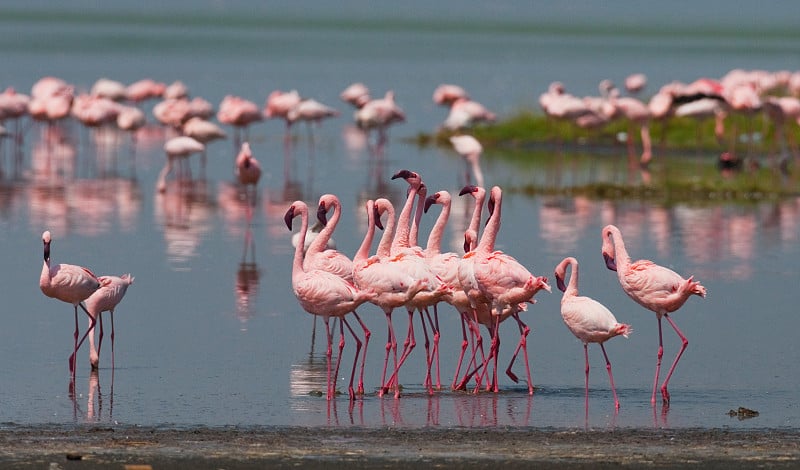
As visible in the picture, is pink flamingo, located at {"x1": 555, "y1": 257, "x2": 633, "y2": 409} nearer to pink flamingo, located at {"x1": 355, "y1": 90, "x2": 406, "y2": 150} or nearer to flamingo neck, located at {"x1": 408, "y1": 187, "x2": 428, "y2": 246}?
flamingo neck, located at {"x1": 408, "y1": 187, "x2": 428, "y2": 246}

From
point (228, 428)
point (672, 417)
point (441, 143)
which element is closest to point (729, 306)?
point (672, 417)

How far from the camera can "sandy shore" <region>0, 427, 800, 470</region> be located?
24.6 ft

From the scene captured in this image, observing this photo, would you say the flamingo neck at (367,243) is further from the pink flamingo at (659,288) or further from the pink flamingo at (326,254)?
the pink flamingo at (659,288)

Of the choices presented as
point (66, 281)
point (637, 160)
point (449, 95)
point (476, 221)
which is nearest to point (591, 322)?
point (476, 221)

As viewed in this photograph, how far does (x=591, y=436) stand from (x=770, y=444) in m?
0.90

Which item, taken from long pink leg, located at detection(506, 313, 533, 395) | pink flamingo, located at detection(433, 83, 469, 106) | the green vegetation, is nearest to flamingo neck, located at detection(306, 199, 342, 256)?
long pink leg, located at detection(506, 313, 533, 395)

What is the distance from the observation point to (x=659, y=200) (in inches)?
768

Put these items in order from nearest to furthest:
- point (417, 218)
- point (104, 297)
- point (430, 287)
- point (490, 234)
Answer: point (430, 287), point (104, 297), point (490, 234), point (417, 218)

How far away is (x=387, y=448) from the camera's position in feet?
25.8

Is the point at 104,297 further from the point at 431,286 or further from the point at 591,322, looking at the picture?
the point at 591,322

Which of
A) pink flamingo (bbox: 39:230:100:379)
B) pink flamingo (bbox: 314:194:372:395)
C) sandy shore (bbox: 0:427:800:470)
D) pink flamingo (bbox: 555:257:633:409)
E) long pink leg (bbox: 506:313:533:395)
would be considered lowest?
sandy shore (bbox: 0:427:800:470)

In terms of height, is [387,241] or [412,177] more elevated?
[412,177]

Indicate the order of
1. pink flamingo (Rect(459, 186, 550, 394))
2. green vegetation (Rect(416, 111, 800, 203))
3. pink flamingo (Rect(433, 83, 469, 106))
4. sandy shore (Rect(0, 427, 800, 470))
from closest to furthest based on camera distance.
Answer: sandy shore (Rect(0, 427, 800, 470)) < pink flamingo (Rect(459, 186, 550, 394)) < green vegetation (Rect(416, 111, 800, 203)) < pink flamingo (Rect(433, 83, 469, 106))

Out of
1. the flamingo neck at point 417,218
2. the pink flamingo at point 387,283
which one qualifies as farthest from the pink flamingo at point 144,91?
the pink flamingo at point 387,283
